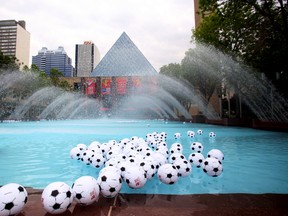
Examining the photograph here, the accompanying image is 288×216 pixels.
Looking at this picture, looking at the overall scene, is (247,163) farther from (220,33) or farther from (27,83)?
(27,83)

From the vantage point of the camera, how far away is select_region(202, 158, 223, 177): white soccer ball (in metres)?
5.70

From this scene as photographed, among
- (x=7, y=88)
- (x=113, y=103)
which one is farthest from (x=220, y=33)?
(x=113, y=103)

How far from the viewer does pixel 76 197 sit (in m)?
3.71

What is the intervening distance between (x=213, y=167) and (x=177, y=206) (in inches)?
92.9

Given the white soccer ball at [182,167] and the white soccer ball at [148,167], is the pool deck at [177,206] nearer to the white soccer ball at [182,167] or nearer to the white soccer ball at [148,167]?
the white soccer ball at [148,167]

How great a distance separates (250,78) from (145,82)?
5069 centimetres

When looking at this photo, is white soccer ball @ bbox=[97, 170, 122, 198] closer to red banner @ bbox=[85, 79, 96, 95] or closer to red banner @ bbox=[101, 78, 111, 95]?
red banner @ bbox=[101, 78, 111, 95]

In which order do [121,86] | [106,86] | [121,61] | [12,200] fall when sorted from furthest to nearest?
[121,61] < [106,86] < [121,86] < [12,200]

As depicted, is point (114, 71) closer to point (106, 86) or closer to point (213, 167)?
point (106, 86)

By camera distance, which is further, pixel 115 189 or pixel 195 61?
pixel 195 61

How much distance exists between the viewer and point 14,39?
12544cm

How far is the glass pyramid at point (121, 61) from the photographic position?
97.6 meters

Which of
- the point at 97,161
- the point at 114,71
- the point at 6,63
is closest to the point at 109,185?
the point at 97,161

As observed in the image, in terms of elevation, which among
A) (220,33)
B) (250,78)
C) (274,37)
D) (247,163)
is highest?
(220,33)
